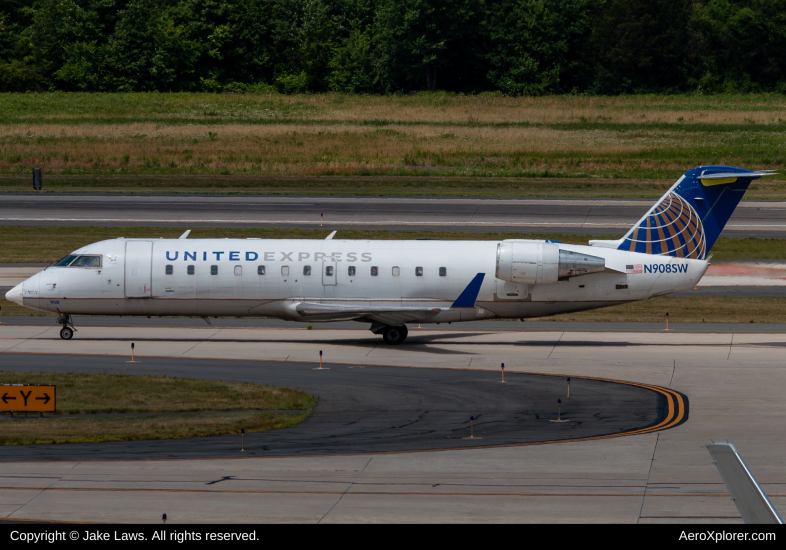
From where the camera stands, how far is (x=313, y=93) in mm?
136750

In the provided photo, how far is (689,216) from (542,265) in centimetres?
599

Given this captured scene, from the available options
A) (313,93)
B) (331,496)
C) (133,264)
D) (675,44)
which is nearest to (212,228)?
(133,264)

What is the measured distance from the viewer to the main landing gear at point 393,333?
37156mm

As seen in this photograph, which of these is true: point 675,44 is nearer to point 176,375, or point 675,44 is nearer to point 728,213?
point 728,213

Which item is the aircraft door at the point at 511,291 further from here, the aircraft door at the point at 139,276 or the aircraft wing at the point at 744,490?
the aircraft wing at the point at 744,490

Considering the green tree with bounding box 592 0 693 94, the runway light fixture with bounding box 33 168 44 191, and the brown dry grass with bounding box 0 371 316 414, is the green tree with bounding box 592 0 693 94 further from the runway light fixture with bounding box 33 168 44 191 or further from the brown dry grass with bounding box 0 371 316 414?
the brown dry grass with bounding box 0 371 316 414

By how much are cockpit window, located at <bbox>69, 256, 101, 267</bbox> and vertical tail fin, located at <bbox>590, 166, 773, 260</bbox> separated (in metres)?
19.9

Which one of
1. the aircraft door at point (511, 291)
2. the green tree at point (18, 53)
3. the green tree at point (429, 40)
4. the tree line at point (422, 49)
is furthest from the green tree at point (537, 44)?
the aircraft door at point (511, 291)

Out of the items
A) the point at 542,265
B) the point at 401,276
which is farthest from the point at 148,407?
the point at 542,265

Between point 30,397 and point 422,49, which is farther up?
point 422,49

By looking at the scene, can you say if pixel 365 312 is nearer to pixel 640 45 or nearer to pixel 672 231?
pixel 672 231

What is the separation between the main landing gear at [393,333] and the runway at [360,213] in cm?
2249

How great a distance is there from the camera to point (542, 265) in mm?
36062

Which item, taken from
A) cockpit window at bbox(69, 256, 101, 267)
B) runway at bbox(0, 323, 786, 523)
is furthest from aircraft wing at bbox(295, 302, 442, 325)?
cockpit window at bbox(69, 256, 101, 267)
